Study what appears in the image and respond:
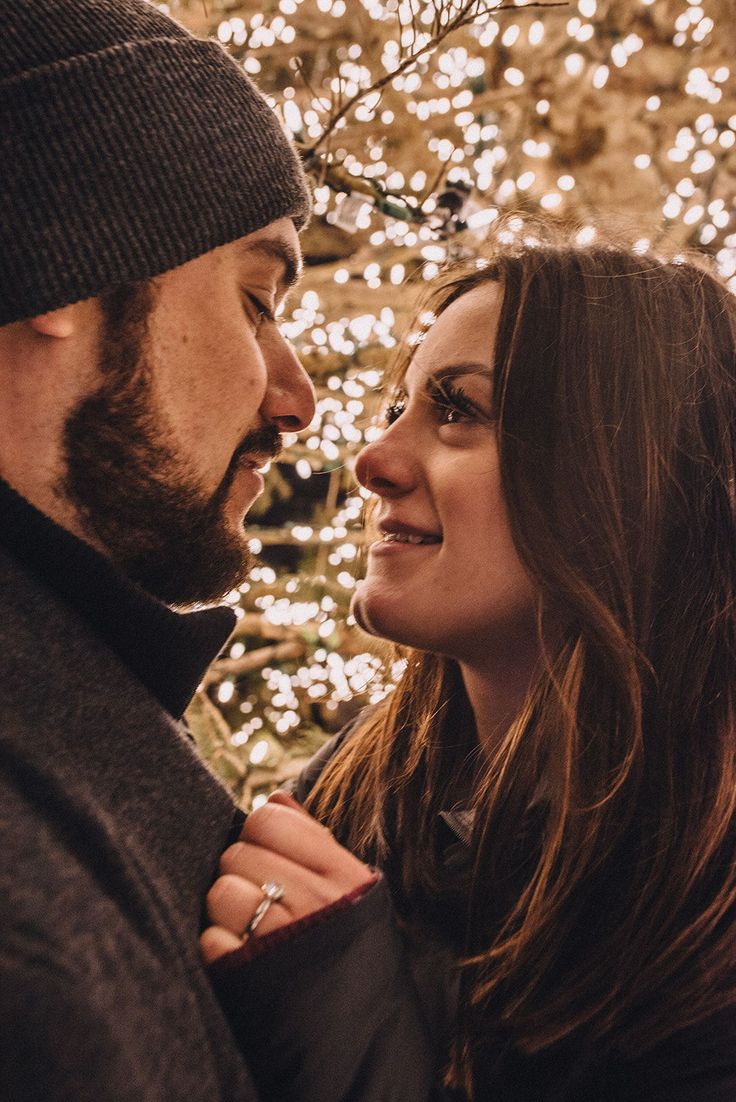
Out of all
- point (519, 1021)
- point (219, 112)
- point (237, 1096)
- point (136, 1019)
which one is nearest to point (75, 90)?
point (219, 112)

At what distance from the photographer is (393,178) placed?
2623 mm

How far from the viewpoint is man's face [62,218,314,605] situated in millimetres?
1064

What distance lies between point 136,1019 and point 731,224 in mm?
3035

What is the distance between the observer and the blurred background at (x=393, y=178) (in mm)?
2346

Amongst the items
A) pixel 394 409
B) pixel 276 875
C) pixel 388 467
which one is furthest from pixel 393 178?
pixel 276 875

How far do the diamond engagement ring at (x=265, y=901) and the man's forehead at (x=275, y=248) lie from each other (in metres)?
0.89

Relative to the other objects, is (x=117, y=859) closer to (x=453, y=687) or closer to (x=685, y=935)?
(x=685, y=935)

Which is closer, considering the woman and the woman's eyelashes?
the woman

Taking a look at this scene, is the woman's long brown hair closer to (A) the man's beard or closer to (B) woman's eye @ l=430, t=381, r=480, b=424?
(B) woman's eye @ l=430, t=381, r=480, b=424

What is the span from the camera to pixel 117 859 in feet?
2.32

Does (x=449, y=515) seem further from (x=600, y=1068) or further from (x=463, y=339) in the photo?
(x=600, y=1068)

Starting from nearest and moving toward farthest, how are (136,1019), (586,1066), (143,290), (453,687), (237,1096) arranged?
(136,1019) → (237,1096) → (586,1066) → (143,290) → (453,687)

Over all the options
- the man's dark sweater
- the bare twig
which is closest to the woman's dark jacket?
the man's dark sweater

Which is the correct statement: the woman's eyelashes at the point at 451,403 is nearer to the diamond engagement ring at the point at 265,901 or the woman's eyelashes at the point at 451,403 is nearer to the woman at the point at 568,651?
the woman at the point at 568,651
